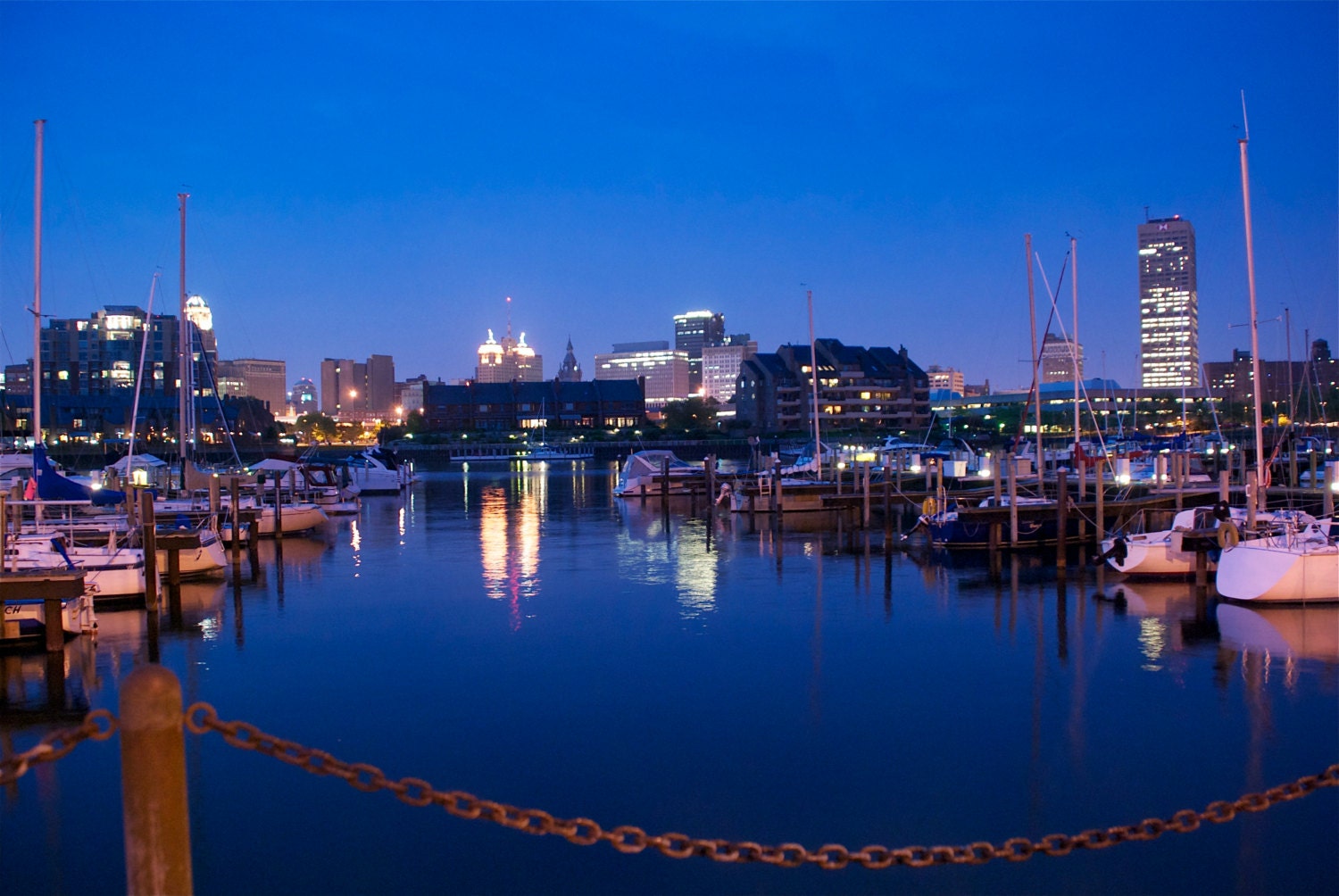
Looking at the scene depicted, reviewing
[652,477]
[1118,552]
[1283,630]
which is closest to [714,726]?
[1283,630]

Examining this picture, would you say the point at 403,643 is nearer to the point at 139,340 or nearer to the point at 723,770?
the point at 723,770

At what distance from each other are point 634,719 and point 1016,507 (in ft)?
69.5

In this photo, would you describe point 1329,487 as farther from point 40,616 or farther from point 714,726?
point 40,616

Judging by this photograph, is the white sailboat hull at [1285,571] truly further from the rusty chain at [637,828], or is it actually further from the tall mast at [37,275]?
the tall mast at [37,275]

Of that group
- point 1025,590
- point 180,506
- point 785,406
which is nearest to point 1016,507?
point 1025,590

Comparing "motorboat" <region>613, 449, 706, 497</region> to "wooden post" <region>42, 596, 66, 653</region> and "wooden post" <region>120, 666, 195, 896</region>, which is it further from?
"wooden post" <region>120, 666, 195, 896</region>

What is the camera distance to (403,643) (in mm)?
22016

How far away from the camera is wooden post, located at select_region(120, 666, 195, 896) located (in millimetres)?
4227

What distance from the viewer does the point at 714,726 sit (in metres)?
15.4

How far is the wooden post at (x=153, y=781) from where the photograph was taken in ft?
13.9

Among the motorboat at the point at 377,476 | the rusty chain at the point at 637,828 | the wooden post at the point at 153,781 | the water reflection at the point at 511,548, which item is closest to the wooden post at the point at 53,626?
the water reflection at the point at 511,548

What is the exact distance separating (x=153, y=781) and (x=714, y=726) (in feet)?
38.9

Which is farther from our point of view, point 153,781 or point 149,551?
point 149,551

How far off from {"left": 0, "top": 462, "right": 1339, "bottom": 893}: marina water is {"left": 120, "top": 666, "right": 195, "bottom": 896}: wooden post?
6.36 metres
